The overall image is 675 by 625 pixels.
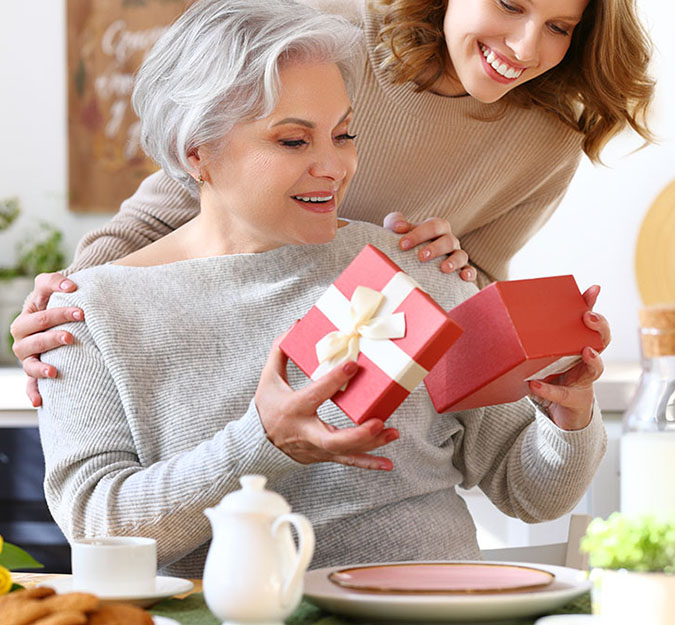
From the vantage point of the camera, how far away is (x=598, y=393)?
259cm

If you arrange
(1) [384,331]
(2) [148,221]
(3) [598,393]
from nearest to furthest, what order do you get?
(1) [384,331] → (2) [148,221] → (3) [598,393]

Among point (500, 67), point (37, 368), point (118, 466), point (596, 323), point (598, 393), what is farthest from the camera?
point (598, 393)

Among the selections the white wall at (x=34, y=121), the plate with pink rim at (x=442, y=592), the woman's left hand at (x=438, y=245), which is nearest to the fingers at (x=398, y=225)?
the woman's left hand at (x=438, y=245)

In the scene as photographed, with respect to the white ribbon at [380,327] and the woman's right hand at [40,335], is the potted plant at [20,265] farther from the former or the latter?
the white ribbon at [380,327]

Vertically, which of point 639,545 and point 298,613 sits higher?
point 639,545

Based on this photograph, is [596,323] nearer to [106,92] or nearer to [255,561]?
[255,561]

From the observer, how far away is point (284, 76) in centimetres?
143

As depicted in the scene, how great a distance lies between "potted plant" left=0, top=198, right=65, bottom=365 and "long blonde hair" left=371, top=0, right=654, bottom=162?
191 cm

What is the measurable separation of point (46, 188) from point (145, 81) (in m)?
2.12

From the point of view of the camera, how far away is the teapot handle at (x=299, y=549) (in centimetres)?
84

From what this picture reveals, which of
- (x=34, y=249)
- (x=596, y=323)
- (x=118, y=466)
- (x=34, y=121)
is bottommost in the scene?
(x=118, y=466)

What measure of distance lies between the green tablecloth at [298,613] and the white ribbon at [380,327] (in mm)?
245

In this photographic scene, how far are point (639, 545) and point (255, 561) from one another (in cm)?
31

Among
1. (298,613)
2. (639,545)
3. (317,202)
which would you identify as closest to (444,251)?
(317,202)
